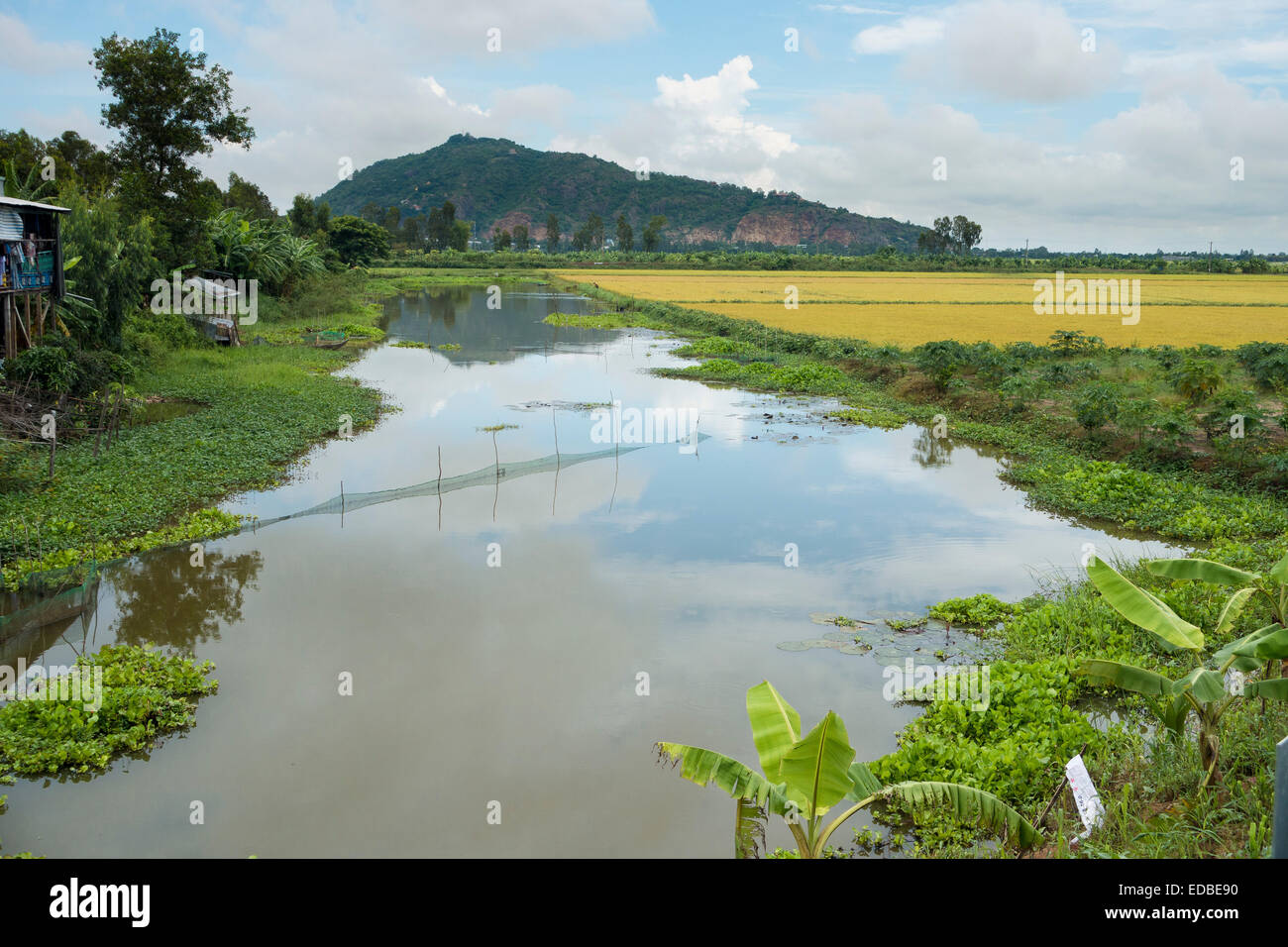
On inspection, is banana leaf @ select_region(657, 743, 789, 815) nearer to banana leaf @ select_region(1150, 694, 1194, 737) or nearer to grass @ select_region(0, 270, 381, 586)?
banana leaf @ select_region(1150, 694, 1194, 737)

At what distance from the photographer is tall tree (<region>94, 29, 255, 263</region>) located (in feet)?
83.6

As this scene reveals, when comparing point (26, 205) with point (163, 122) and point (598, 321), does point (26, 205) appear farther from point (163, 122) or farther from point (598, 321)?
point (598, 321)

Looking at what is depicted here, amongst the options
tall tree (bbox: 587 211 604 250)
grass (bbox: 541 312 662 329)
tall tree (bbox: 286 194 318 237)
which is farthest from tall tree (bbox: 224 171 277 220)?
tall tree (bbox: 587 211 604 250)

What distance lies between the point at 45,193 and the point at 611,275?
5453cm

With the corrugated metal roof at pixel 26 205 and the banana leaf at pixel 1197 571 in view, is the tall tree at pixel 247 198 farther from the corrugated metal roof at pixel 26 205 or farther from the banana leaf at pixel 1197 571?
the banana leaf at pixel 1197 571

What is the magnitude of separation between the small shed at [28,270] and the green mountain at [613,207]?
17011 centimetres

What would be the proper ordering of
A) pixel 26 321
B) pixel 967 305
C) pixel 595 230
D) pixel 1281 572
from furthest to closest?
pixel 595 230, pixel 967 305, pixel 26 321, pixel 1281 572

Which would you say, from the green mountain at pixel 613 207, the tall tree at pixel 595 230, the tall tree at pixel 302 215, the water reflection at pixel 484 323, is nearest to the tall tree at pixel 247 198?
the tall tree at pixel 302 215

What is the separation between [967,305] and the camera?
144 feet

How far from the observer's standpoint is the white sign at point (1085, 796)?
14.9 feet

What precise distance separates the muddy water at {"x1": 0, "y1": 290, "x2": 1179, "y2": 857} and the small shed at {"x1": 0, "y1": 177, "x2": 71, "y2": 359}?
6392 millimetres


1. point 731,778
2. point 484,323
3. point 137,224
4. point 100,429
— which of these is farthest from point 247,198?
point 731,778

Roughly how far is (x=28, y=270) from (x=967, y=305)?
1537 inches
